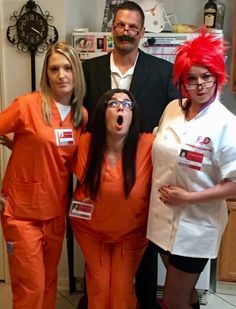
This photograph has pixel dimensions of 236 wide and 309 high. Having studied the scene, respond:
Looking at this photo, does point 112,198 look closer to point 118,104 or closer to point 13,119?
point 118,104

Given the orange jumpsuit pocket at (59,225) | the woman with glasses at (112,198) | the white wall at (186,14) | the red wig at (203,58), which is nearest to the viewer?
the red wig at (203,58)

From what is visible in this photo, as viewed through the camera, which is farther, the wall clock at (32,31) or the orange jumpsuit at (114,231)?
the wall clock at (32,31)

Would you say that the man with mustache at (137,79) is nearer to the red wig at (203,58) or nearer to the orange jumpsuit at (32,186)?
the orange jumpsuit at (32,186)

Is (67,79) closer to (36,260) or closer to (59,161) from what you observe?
(59,161)

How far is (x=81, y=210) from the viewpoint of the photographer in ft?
6.87

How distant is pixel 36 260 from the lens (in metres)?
2.12

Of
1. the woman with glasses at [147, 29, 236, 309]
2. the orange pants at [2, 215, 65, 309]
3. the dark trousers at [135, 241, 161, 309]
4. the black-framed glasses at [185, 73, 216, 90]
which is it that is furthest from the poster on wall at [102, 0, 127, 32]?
the dark trousers at [135, 241, 161, 309]

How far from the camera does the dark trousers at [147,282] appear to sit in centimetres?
248

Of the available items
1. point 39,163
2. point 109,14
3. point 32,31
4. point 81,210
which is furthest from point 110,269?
point 109,14

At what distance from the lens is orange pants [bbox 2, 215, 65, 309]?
6.88 feet

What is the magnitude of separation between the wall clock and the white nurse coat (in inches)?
39.1

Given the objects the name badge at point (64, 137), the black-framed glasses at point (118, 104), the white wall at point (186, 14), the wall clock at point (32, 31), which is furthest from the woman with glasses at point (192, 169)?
the white wall at point (186, 14)

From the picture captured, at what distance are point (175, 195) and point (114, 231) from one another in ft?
1.23

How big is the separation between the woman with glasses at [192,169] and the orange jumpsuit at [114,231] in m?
0.09
